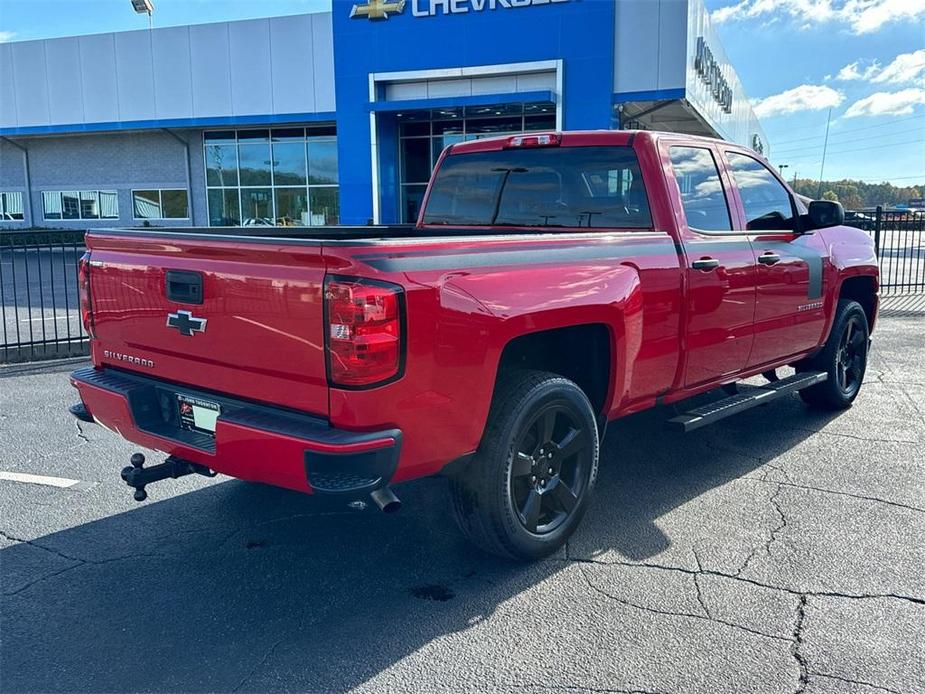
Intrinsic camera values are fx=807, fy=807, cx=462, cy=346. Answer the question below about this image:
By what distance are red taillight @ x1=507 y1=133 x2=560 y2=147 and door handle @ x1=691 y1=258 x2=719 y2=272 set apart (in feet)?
3.75

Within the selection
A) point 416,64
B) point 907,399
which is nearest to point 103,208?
point 416,64

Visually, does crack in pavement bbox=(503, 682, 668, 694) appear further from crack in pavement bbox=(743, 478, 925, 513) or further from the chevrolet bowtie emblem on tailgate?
crack in pavement bbox=(743, 478, 925, 513)

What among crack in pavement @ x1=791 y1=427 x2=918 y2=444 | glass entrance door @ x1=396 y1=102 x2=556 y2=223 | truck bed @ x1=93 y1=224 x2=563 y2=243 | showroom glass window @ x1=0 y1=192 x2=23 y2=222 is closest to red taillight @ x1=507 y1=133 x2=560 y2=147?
truck bed @ x1=93 y1=224 x2=563 y2=243

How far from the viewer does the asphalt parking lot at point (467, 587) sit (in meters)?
2.98

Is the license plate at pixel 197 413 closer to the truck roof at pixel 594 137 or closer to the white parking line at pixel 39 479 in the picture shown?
the white parking line at pixel 39 479

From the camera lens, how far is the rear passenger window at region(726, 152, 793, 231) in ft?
17.6

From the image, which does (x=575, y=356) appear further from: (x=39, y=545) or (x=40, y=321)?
(x=40, y=321)

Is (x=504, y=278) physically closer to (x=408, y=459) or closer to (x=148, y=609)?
(x=408, y=459)

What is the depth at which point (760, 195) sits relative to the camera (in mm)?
5602

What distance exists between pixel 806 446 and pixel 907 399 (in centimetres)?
203

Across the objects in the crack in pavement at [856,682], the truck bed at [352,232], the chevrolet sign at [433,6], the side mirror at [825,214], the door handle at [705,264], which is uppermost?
the chevrolet sign at [433,6]

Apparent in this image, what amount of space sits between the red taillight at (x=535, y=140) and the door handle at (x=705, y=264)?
1.14 metres

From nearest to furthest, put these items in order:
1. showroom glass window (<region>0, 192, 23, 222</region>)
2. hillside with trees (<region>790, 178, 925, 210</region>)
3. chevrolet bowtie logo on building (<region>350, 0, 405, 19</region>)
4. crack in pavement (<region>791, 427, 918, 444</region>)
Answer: crack in pavement (<region>791, 427, 918, 444</region>), chevrolet bowtie logo on building (<region>350, 0, 405, 19</region>), showroom glass window (<region>0, 192, 23, 222</region>), hillside with trees (<region>790, 178, 925, 210</region>)

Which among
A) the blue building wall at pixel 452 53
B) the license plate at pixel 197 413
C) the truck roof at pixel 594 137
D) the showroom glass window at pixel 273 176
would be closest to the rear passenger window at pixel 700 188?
the truck roof at pixel 594 137
